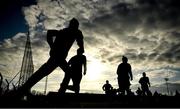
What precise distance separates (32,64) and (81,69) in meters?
33.6

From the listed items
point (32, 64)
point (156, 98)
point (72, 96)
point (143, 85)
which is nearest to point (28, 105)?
point (72, 96)

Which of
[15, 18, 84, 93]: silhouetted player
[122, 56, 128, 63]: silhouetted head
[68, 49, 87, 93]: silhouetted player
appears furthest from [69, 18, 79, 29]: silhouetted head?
[122, 56, 128, 63]: silhouetted head

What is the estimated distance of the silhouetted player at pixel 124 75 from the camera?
12.2 meters

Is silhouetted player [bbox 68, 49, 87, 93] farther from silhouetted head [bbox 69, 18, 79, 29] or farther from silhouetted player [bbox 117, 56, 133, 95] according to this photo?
silhouetted player [bbox 117, 56, 133, 95]

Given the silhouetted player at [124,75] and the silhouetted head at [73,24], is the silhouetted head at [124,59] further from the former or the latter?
the silhouetted head at [73,24]

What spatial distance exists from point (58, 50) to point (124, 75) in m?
6.52

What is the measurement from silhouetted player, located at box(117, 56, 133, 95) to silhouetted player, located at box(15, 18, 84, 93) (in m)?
5.82

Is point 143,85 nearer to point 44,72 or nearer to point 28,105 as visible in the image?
point 44,72

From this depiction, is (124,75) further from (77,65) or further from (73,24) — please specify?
(73,24)

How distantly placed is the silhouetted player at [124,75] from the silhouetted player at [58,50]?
5817 mm

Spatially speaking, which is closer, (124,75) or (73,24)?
(73,24)

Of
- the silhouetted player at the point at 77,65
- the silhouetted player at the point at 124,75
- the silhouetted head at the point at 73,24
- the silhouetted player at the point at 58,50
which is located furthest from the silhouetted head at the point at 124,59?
the silhouetted head at the point at 73,24

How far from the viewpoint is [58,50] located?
6699mm

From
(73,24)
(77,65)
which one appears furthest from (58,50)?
(77,65)
